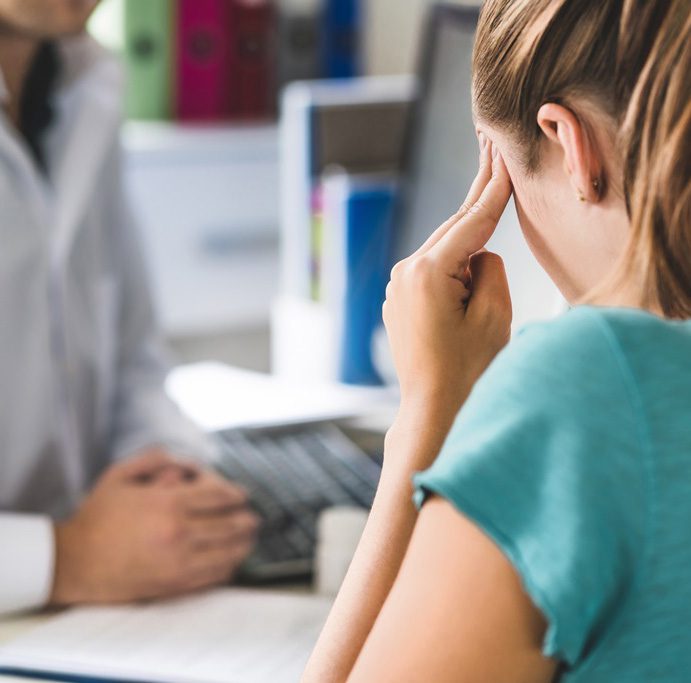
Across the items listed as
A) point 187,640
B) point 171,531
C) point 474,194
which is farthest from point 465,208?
point 171,531

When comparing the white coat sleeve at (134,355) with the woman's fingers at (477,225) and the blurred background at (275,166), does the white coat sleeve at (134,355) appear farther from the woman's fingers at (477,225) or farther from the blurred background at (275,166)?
the woman's fingers at (477,225)

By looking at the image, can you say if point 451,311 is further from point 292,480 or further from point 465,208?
point 292,480

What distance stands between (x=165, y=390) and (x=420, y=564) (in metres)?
1.06

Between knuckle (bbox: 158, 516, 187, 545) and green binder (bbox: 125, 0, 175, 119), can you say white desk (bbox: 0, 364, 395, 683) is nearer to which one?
knuckle (bbox: 158, 516, 187, 545)

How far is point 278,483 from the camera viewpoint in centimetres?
123

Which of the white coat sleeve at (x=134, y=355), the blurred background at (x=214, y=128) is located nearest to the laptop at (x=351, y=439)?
the white coat sleeve at (x=134, y=355)

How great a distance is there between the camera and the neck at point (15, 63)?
1374 millimetres

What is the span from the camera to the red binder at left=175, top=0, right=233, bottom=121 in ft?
7.06

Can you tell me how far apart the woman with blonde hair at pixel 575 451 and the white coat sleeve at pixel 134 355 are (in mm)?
879

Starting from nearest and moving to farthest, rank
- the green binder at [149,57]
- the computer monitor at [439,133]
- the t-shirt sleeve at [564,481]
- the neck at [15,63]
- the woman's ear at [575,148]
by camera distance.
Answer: the t-shirt sleeve at [564,481] → the woman's ear at [575,148] → the computer monitor at [439,133] → the neck at [15,63] → the green binder at [149,57]

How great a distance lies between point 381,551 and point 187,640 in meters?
0.38

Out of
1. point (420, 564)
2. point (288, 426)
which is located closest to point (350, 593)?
point (420, 564)

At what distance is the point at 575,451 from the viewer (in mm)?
439

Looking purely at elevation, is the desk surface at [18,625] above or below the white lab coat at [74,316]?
below
